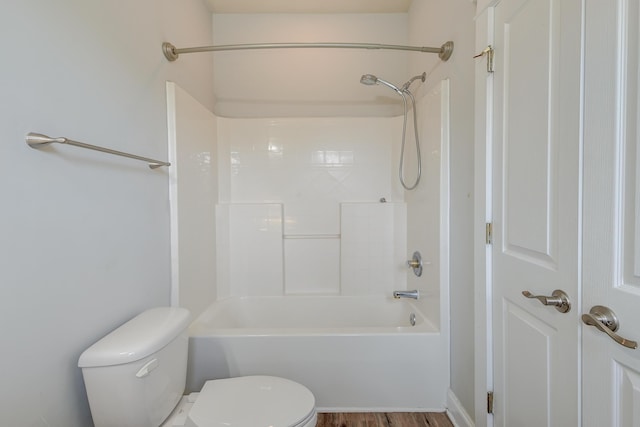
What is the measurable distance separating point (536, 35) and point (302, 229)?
1.94 meters

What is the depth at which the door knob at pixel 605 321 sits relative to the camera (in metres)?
0.71

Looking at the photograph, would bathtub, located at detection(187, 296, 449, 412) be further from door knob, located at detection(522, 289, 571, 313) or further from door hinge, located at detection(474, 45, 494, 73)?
door hinge, located at detection(474, 45, 494, 73)

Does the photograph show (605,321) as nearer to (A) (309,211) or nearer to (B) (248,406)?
(B) (248,406)

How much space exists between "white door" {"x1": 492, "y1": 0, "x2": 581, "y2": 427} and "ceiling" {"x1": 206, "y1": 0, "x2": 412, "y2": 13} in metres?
1.59

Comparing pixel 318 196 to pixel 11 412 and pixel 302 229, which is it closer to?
pixel 302 229

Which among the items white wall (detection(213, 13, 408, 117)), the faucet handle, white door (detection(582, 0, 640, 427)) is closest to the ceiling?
white wall (detection(213, 13, 408, 117))

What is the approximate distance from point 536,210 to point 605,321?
1.23 ft

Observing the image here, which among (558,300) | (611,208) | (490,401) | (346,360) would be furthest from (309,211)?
(611,208)

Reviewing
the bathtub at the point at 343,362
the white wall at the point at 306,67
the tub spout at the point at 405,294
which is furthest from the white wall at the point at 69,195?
the tub spout at the point at 405,294

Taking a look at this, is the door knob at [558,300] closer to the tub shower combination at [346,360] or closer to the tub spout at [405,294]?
the tub shower combination at [346,360]

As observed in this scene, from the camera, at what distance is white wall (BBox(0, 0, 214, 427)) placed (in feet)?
2.85

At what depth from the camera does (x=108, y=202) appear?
123cm

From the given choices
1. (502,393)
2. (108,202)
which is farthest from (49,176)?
(502,393)

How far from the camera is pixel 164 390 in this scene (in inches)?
47.2
